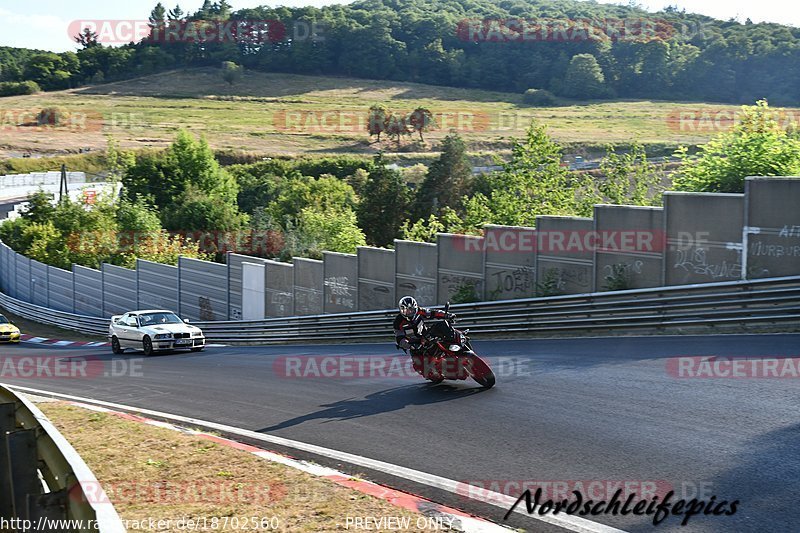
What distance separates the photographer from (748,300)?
16266mm

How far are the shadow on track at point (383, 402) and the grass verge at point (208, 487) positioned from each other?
6.18ft

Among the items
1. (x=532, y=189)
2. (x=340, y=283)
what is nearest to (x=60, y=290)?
(x=340, y=283)

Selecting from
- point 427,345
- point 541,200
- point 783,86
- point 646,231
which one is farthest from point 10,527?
point 783,86

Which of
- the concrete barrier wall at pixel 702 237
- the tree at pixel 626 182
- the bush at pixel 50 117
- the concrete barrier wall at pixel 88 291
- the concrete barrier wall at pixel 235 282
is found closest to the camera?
the concrete barrier wall at pixel 702 237

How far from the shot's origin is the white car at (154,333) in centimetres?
2770

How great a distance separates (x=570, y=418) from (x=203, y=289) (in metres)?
28.8

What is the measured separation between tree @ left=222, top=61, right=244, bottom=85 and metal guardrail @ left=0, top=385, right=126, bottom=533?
15123 centimetres

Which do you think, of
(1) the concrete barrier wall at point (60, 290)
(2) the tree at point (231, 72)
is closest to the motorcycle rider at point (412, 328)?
(1) the concrete barrier wall at point (60, 290)

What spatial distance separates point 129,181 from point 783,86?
279ft

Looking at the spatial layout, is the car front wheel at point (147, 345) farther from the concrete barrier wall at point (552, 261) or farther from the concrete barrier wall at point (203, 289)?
the concrete barrier wall at point (203, 289)

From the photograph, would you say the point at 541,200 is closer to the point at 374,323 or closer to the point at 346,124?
the point at 374,323

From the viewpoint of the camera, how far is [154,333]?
1089 inches
